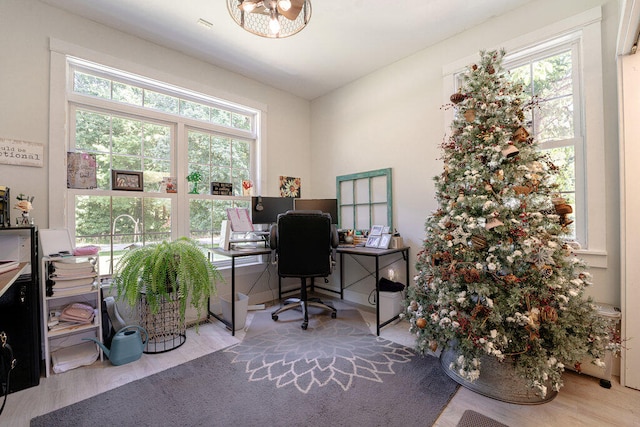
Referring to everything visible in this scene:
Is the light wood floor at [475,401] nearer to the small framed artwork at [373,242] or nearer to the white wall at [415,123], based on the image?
the white wall at [415,123]

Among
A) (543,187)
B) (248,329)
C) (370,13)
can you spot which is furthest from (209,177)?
(543,187)

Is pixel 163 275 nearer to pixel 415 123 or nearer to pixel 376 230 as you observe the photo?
pixel 376 230

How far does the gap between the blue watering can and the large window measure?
780 millimetres

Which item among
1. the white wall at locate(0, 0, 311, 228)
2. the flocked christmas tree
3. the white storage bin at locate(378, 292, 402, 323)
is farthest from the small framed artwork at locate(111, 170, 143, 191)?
the flocked christmas tree

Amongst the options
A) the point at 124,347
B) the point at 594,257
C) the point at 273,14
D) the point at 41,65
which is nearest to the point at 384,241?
the point at 594,257

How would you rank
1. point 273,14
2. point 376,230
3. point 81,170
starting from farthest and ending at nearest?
point 376,230 → point 81,170 → point 273,14

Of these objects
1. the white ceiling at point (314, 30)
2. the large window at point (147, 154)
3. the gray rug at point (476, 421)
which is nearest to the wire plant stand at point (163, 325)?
the large window at point (147, 154)

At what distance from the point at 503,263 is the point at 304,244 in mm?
1589

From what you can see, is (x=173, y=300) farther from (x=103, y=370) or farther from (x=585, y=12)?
(x=585, y=12)

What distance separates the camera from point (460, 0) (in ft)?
7.32

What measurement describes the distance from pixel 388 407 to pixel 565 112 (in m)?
2.49

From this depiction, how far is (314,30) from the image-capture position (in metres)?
2.57

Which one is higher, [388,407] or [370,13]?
[370,13]

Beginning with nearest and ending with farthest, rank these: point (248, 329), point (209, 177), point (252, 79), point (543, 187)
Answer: point (543, 187) → point (248, 329) → point (209, 177) → point (252, 79)
